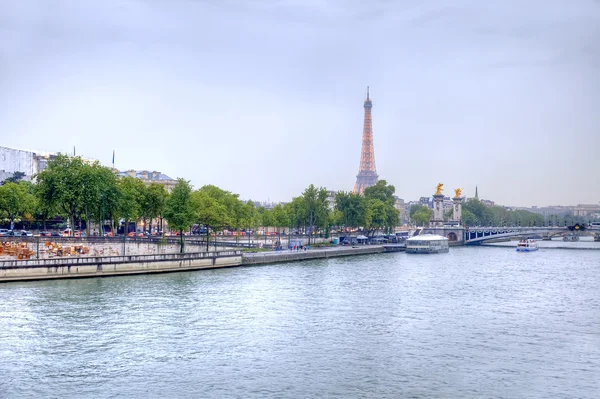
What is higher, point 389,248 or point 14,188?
point 14,188

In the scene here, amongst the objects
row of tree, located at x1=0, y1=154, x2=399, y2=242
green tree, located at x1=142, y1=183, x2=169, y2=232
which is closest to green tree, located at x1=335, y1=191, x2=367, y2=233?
row of tree, located at x1=0, y1=154, x2=399, y2=242

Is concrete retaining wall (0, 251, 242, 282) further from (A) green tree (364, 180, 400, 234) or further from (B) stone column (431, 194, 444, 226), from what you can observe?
(B) stone column (431, 194, 444, 226)

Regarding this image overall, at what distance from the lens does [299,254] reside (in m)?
84.6

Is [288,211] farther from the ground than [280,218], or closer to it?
farther from the ground

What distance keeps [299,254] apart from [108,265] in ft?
102

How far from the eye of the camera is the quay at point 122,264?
174 ft

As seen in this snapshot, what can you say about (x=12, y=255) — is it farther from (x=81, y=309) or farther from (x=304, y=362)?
(x=304, y=362)

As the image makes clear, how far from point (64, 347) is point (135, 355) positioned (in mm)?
3739

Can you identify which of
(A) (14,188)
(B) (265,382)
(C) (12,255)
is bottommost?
(B) (265,382)

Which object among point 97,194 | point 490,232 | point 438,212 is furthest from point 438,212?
point 97,194

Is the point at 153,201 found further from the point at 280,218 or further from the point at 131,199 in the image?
the point at 280,218

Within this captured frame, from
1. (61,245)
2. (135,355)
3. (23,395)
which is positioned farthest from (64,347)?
(61,245)

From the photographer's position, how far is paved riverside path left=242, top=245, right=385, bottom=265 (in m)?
A: 75.8

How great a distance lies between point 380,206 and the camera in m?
134
